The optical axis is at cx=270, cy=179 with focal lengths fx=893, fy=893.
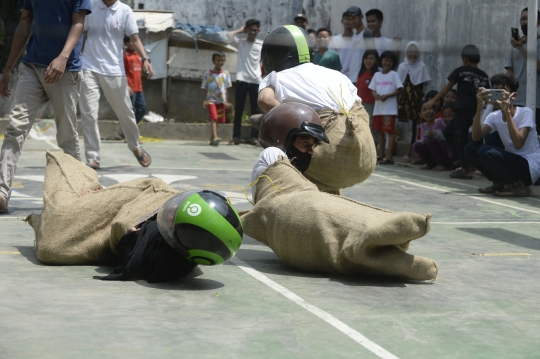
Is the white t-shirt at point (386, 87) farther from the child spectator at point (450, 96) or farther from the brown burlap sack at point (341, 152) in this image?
the brown burlap sack at point (341, 152)

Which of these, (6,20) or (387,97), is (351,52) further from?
(6,20)

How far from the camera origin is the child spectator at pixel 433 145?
40.3 feet

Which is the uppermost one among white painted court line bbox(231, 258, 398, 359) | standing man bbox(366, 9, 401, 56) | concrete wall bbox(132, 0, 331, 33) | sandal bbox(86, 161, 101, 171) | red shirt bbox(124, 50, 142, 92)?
concrete wall bbox(132, 0, 331, 33)

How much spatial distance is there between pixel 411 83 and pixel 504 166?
183 inches

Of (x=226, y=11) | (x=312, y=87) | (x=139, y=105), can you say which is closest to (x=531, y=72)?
(x=312, y=87)

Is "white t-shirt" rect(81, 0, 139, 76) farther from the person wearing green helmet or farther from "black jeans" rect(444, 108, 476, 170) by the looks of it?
the person wearing green helmet

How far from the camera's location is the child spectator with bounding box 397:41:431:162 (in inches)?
542

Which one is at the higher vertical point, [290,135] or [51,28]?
[51,28]

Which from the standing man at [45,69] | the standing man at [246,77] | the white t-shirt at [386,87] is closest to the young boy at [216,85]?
the standing man at [246,77]

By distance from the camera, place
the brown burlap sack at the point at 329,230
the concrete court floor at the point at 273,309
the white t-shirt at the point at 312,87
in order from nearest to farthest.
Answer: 1. the concrete court floor at the point at 273,309
2. the brown burlap sack at the point at 329,230
3. the white t-shirt at the point at 312,87

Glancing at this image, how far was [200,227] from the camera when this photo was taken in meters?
4.37

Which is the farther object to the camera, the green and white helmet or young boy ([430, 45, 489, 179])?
young boy ([430, 45, 489, 179])

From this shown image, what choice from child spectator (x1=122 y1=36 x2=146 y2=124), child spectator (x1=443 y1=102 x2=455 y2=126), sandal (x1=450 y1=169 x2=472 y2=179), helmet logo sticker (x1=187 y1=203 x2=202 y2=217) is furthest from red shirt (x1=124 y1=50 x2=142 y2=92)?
helmet logo sticker (x1=187 y1=203 x2=202 y2=217)

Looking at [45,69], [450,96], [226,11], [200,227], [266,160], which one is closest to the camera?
[200,227]
